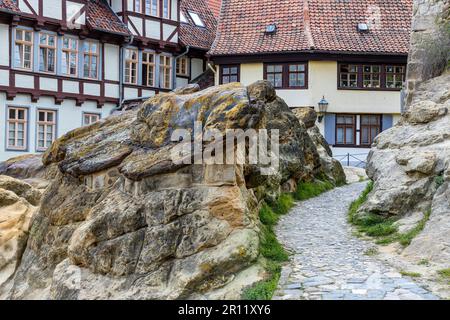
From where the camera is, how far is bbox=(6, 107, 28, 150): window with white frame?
25453 mm

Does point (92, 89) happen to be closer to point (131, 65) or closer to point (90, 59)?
point (90, 59)

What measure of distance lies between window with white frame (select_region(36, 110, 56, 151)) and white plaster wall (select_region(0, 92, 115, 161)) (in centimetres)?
19

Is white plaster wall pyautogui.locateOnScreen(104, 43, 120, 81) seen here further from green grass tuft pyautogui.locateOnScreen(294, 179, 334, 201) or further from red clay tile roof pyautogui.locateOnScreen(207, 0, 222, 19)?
green grass tuft pyautogui.locateOnScreen(294, 179, 334, 201)

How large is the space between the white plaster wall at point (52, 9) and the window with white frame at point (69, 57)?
1.05 m

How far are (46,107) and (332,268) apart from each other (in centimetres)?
1973

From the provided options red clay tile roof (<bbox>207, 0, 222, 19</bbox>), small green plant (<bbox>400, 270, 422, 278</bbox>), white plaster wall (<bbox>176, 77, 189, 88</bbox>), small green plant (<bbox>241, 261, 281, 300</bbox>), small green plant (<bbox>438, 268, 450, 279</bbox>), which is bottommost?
small green plant (<bbox>241, 261, 281, 300</bbox>)

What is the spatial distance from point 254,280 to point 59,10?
66.9 feet

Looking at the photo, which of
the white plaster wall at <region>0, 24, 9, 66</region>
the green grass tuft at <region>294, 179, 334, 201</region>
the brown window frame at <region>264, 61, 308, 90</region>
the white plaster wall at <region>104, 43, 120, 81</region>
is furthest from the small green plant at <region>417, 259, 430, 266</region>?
the white plaster wall at <region>104, 43, 120, 81</region>

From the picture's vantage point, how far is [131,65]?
3009 cm

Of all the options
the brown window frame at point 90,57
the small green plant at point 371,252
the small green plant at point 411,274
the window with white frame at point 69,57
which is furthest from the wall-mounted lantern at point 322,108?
the small green plant at point 411,274

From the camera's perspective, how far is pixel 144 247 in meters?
9.59

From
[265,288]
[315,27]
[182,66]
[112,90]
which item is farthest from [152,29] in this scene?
[265,288]

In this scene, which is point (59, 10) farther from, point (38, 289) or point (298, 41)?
point (38, 289)

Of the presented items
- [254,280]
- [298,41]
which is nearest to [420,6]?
[254,280]
